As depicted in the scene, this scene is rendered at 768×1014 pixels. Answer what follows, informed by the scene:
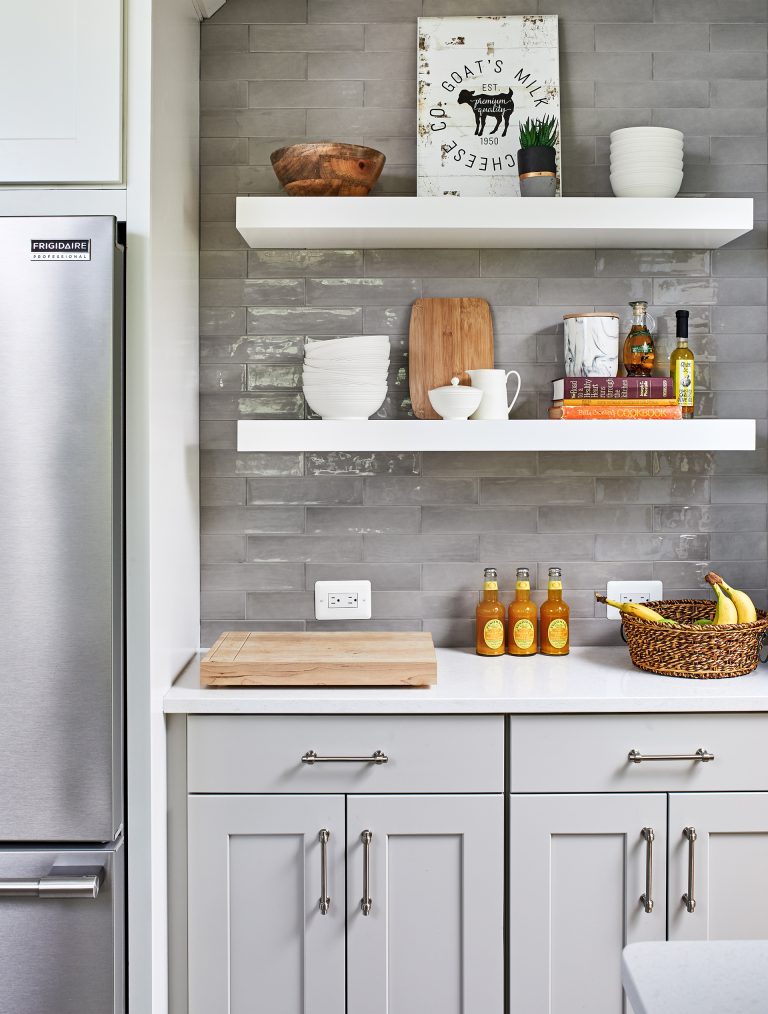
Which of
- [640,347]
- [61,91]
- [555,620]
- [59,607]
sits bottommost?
[555,620]

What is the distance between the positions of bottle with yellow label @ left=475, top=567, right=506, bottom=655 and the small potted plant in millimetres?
883

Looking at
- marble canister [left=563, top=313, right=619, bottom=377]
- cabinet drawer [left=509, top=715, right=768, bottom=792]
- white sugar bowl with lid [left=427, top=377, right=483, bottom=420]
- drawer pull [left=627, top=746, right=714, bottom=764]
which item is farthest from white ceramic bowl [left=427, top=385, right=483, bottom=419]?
drawer pull [left=627, top=746, right=714, bottom=764]

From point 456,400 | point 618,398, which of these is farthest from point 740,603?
point 456,400

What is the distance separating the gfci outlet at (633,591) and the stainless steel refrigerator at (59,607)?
121 centimetres

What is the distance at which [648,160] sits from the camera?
1955mm

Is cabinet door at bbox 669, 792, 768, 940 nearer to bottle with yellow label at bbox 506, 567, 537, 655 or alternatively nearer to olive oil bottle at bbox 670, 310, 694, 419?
bottle with yellow label at bbox 506, 567, 537, 655

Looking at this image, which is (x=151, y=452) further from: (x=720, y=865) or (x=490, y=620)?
(x=720, y=865)

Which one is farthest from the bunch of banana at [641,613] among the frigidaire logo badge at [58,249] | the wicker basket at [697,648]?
the frigidaire logo badge at [58,249]

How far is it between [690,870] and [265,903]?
0.84 meters

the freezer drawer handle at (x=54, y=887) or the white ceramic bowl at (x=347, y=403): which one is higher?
the white ceramic bowl at (x=347, y=403)

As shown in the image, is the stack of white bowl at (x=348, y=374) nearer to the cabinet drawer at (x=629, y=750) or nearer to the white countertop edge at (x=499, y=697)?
the white countertop edge at (x=499, y=697)

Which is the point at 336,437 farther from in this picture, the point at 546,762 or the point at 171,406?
the point at 546,762

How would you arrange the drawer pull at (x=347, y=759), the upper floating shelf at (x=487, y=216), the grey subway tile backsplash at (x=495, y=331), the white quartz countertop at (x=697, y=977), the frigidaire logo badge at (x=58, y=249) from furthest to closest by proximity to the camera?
the grey subway tile backsplash at (x=495, y=331) → the upper floating shelf at (x=487, y=216) → the drawer pull at (x=347, y=759) → the frigidaire logo badge at (x=58, y=249) → the white quartz countertop at (x=697, y=977)

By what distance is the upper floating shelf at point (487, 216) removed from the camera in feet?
6.21
